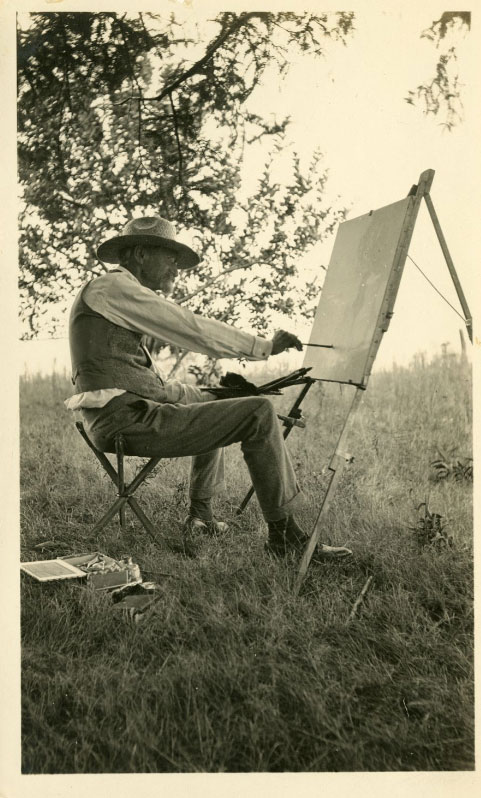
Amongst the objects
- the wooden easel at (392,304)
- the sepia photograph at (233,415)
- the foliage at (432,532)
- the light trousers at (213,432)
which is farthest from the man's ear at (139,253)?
the foliage at (432,532)

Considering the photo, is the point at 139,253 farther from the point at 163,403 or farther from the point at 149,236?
the point at 163,403

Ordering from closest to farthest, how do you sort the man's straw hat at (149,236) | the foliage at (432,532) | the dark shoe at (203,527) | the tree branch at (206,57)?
the tree branch at (206,57)
the foliage at (432,532)
the man's straw hat at (149,236)
the dark shoe at (203,527)

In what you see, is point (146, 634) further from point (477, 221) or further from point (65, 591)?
point (477, 221)

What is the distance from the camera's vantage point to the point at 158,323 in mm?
3094

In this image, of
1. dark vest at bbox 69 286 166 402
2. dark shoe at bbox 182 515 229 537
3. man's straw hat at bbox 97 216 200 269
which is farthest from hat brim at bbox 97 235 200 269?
dark shoe at bbox 182 515 229 537

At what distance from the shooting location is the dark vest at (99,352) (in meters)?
3.12

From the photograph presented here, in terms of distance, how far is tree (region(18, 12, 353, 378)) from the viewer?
3.09 m

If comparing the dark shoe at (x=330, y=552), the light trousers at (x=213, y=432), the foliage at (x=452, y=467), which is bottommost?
the dark shoe at (x=330, y=552)

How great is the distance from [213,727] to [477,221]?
2177 mm

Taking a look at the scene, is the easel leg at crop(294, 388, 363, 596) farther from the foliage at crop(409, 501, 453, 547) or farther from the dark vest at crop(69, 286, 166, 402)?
the dark vest at crop(69, 286, 166, 402)

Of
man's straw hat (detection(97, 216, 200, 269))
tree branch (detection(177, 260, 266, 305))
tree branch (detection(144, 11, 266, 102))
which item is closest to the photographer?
tree branch (detection(144, 11, 266, 102))

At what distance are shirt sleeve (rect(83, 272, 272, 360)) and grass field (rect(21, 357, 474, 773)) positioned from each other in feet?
3.38

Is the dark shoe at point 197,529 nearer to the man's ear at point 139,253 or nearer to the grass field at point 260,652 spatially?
the grass field at point 260,652

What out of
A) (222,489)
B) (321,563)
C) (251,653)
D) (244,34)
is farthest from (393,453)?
(244,34)
